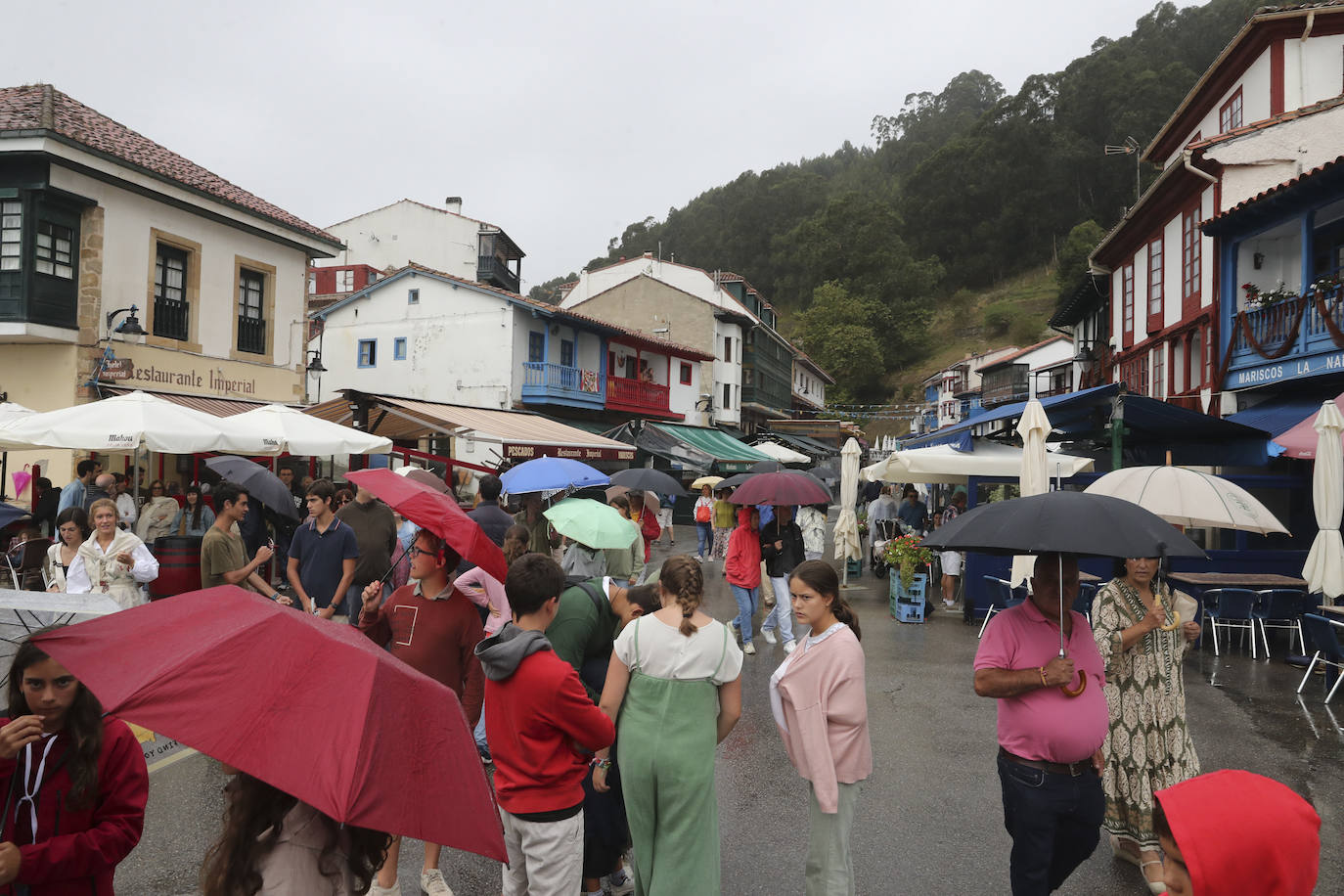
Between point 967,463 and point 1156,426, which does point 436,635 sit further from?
point 1156,426

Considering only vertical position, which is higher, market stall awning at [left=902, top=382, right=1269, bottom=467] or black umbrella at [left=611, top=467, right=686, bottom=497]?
market stall awning at [left=902, top=382, right=1269, bottom=467]

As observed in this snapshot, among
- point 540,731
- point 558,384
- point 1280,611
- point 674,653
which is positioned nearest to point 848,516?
point 1280,611

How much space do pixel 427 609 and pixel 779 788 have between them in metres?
2.64

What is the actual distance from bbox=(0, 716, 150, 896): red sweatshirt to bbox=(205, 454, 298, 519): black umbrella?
6675 millimetres

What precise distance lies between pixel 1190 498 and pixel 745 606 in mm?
4374

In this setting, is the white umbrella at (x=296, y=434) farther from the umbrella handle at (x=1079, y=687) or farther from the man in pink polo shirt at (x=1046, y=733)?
A: the umbrella handle at (x=1079, y=687)

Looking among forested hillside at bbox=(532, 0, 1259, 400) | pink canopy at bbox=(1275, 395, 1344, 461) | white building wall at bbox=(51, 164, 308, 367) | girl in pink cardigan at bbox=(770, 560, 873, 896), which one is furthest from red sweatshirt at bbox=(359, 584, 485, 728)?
forested hillside at bbox=(532, 0, 1259, 400)

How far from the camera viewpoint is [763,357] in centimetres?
4612

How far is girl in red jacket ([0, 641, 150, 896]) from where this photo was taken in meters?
2.20

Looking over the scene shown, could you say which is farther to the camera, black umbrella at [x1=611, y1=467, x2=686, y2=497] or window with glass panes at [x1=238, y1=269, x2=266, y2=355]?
window with glass panes at [x1=238, y1=269, x2=266, y2=355]

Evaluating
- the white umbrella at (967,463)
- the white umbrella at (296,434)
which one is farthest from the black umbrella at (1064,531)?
the white umbrella at (296,434)

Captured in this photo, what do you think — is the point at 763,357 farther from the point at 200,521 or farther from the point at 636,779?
the point at 636,779

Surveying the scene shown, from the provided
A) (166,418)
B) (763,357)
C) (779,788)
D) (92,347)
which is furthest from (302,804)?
(763,357)

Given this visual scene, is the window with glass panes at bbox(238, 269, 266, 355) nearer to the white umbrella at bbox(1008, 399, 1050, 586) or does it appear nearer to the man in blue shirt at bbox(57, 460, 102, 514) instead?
the man in blue shirt at bbox(57, 460, 102, 514)
